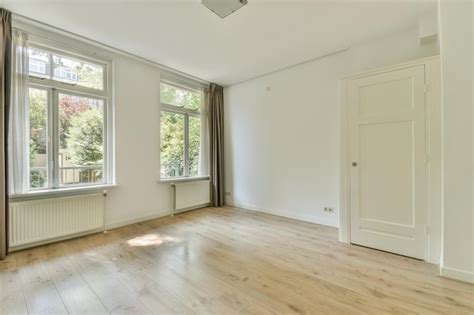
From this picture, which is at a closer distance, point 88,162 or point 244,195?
point 88,162

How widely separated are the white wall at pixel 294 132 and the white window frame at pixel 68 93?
103 inches

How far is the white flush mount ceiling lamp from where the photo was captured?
7.93 feet

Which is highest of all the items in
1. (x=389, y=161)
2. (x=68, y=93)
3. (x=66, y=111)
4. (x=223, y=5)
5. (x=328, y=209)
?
(x=223, y=5)

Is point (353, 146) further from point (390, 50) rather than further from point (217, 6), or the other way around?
point (217, 6)

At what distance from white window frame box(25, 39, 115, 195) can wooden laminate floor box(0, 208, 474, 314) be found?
873 mm

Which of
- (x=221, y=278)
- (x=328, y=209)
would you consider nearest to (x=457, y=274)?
(x=328, y=209)

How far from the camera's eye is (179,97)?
4.84 meters

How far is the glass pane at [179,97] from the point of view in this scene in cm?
452

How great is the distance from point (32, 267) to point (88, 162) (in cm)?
159

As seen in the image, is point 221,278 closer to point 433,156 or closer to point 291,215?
point 291,215

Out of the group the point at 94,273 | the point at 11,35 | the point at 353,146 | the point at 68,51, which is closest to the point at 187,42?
the point at 68,51

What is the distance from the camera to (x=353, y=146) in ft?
9.75

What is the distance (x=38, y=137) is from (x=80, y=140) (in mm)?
487

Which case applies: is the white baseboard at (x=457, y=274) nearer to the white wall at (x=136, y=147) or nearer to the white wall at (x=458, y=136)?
the white wall at (x=458, y=136)
